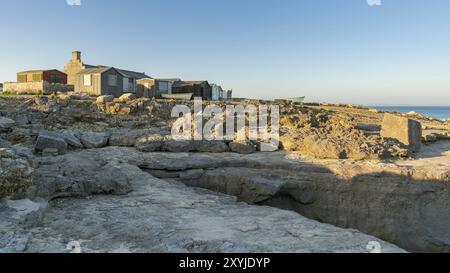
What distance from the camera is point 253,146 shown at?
42.4 ft

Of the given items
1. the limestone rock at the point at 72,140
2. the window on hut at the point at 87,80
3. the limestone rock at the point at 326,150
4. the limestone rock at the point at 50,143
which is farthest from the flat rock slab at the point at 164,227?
the window on hut at the point at 87,80

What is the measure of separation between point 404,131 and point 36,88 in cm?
3166

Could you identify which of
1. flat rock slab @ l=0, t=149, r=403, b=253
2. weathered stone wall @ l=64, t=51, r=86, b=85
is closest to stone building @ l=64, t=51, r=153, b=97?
weathered stone wall @ l=64, t=51, r=86, b=85

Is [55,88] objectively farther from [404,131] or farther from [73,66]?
[404,131]

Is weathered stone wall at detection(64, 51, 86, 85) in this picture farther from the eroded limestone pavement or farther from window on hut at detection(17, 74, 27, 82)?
the eroded limestone pavement

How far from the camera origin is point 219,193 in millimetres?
9422

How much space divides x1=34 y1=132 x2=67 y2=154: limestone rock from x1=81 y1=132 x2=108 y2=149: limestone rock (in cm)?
100

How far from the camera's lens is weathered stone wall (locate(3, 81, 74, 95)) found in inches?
1307

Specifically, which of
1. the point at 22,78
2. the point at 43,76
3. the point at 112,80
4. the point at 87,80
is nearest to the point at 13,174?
the point at 112,80

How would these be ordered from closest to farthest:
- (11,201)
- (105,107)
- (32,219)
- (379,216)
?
(32,219)
(11,201)
(379,216)
(105,107)

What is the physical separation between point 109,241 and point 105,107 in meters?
16.3
